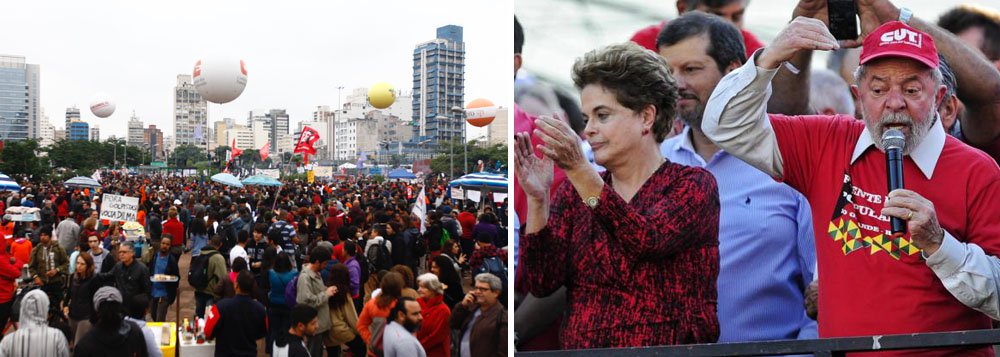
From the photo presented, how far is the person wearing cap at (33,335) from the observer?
524 cm

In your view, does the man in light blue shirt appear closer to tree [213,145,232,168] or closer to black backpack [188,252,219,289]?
black backpack [188,252,219,289]

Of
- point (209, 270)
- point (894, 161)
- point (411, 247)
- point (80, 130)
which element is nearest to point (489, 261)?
point (209, 270)

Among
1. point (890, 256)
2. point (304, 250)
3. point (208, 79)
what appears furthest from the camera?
point (208, 79)

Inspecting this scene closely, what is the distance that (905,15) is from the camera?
13.5ft

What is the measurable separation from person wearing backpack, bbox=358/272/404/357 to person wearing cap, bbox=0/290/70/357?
1.83m

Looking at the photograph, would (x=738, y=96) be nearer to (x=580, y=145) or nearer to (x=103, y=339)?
(x=580, y=145)

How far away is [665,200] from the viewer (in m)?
4.05

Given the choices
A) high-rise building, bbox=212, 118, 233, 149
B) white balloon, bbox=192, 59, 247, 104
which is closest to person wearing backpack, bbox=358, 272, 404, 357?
white balloon, bbox=192, 59, 247, 104

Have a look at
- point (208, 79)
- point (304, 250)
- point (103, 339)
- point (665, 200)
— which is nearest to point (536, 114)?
point (665, 200)

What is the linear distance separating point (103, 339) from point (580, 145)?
3.10 m

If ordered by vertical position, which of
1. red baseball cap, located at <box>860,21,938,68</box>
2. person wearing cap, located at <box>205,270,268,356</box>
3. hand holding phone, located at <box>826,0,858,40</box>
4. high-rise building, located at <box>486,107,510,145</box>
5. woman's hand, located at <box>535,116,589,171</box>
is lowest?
person wearing cap, located at <box>205,270,268,356</box>

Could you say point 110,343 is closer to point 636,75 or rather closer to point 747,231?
point 636,75

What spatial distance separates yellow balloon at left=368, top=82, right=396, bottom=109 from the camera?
721 inches

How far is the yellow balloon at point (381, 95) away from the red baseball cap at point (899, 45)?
14.6 metres
